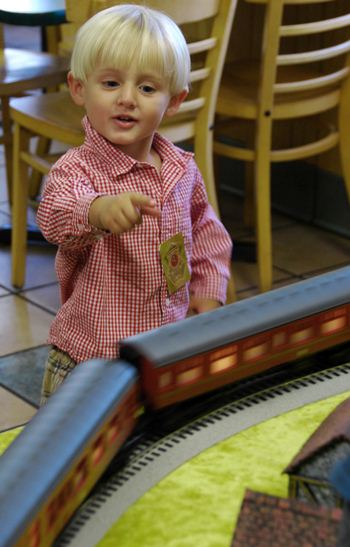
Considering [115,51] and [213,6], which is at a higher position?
[115,51]

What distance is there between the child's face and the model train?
66 centimetres

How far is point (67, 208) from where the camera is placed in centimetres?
167

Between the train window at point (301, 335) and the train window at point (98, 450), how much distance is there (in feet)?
0.86

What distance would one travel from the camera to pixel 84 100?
181cm

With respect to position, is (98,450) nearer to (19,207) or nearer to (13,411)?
(13,411)

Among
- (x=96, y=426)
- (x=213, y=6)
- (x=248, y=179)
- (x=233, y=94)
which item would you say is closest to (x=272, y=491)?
(x=96, y=426)

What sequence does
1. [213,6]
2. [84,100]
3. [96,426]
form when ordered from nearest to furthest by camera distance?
[96,426]
[84,100]
[213,6]

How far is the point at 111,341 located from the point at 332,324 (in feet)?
2.52

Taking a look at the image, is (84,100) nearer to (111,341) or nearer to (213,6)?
(111,341)

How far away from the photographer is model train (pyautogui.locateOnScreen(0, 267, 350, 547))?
2.65ft

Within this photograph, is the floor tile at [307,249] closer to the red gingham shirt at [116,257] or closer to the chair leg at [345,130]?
the chair leg at [345,130]

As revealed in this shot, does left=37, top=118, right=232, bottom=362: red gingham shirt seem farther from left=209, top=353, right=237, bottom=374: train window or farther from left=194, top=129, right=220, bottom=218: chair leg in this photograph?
left=194, top=129, right=220, bottom=218: chair leg

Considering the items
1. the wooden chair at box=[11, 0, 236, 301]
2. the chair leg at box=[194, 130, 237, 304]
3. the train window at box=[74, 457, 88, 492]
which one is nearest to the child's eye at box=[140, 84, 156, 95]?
the wooden chair at box=[11, 0, 236, 301]

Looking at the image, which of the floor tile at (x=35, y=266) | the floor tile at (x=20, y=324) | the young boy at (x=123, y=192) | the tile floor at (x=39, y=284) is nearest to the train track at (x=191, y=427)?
the young boy at (x=123, y=192)
